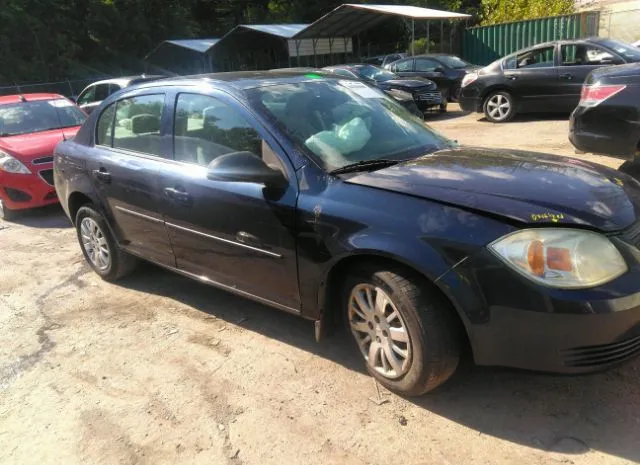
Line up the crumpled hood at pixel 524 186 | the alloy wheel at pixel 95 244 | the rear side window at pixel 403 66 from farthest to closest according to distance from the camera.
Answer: the rear side window at pixel 403 66
the alloy wheel at pixel 95 244
the crumpled hood at pixel 524 186

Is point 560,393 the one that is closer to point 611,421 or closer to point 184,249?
point 611,421

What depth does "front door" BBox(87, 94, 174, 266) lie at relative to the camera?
3.83 metres

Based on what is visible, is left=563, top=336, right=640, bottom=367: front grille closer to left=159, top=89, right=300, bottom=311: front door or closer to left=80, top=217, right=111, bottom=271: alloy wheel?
left=159, top=89, right=300, bottom=311: front door

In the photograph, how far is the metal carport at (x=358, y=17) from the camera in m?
19.7

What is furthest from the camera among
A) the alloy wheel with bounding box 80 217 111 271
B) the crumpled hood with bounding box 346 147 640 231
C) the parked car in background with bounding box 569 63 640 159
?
the parked car in background with bounding box 569 63 640 159

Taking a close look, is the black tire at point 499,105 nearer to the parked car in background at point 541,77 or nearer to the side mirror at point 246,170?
the parked car in background at point 541,77

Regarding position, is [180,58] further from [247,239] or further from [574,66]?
[247,239]

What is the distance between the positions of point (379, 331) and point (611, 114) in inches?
151

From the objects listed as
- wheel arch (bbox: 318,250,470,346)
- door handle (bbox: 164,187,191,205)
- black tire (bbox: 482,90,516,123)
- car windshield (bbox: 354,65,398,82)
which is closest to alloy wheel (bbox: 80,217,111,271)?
door handle (bbox: 164,187,191,205)

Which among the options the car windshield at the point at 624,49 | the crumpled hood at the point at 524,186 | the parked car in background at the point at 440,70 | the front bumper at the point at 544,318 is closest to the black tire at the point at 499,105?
the car windshield at the point at 624,49

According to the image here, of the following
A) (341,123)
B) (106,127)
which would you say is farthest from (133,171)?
(341,123)

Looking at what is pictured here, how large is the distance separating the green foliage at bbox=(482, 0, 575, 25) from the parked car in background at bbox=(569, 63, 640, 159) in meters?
20.5

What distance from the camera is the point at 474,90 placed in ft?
38.7

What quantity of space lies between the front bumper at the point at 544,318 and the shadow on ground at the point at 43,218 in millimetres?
5731
